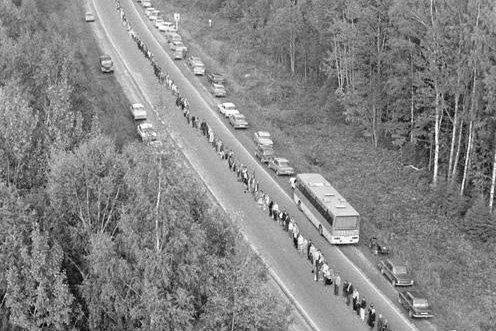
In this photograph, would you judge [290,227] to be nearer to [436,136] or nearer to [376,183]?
[376,183]

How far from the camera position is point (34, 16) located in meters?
69.2

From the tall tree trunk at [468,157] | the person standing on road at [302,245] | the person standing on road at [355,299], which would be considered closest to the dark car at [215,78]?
the tall tree trunk at [468,157]

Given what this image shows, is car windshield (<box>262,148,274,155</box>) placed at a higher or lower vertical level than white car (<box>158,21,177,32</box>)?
lower

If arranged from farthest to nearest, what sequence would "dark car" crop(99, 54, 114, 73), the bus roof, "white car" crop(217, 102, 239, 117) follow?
"dark car" crop(99, 54, 114, 73), "white car" crop(217, 102, 239, 117), the bus roof

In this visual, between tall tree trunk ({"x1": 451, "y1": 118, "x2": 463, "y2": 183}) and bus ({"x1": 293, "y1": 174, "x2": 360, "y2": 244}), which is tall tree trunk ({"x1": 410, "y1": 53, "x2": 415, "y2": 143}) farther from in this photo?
bus ({"x1": 293, "y1": 174, "x2": 360, "y2": 244})

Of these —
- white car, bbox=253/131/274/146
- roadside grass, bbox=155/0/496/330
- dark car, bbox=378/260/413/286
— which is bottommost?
roadside grass, bbox=155/0/496/330

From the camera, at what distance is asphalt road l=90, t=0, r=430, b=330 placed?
1495 inches

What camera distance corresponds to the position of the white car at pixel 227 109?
68.1 meters

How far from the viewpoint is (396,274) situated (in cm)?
4131

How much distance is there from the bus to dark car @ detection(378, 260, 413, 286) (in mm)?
3789

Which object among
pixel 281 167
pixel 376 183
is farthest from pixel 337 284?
pixel 376 183

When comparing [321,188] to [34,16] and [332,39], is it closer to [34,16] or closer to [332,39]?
[332,39]

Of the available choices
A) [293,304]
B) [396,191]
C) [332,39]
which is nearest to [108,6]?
[332,39]

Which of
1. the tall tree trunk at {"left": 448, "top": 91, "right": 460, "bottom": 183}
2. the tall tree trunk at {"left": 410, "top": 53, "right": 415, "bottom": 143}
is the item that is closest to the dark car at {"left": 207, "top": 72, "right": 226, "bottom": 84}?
the tall tree trunk at {"left": 410, "top": 53, "right": 415, "bottom": 143}
